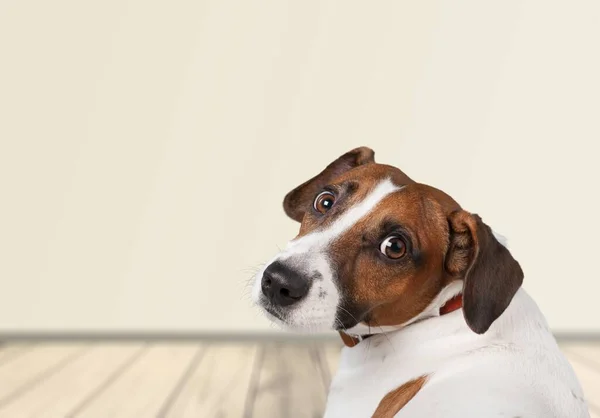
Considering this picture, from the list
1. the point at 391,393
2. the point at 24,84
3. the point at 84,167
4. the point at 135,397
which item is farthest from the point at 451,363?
the point at 24,84

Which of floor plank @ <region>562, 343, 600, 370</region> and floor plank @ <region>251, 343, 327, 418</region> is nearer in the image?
floor plank @ <region>251, 343, 327, 418</region>

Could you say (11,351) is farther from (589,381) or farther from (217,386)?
(589,381)

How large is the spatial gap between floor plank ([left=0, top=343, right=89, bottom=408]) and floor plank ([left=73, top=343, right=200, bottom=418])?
Result: 0.45 m

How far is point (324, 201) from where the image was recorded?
2.28 metres

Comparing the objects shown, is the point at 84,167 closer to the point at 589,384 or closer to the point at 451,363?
the point at 589,384

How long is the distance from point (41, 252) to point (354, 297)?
402cm

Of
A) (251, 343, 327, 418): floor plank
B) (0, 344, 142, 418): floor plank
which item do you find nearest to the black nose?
(251, 343, 327, 418): floor plank

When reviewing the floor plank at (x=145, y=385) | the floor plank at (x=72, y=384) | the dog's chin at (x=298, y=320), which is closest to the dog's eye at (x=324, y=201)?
the dog's chin at (x=298, y=320)

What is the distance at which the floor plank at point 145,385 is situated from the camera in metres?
3.74

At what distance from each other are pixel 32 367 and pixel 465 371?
3529 mm

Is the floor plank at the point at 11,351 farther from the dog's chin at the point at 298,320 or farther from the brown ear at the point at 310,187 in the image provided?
the dog's chin at the point at 298,320

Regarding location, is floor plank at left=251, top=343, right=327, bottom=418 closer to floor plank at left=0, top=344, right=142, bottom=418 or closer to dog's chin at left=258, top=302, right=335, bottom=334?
floor plank at left=0, top=344, right=142, bottom=418

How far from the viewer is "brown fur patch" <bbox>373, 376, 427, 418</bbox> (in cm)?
202

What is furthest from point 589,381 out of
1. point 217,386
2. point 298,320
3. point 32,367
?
point 32,367
